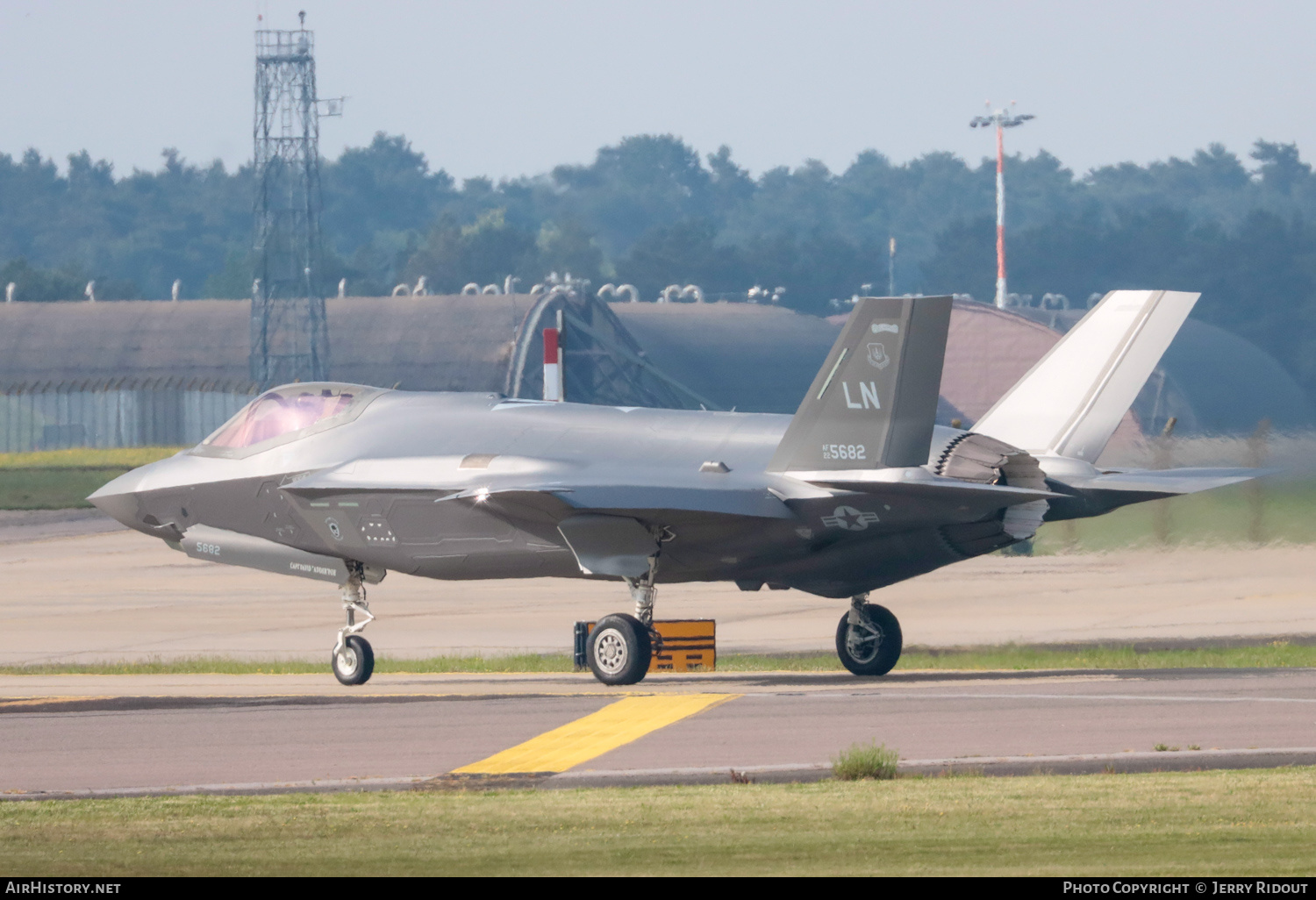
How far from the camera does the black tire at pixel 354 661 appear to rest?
2258cm

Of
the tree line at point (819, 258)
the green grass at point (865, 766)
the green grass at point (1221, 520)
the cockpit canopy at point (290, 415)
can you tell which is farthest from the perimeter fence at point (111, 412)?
the green grass at point (865, 766)

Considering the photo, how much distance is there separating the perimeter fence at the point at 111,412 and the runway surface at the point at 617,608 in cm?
4134

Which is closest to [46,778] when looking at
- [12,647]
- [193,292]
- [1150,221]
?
[12,647]

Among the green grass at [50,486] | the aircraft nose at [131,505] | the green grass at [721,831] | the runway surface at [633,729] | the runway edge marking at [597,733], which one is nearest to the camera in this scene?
the green grass at [721,831]

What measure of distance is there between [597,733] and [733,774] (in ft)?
9.86

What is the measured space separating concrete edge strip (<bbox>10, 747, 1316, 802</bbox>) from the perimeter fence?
238 ft

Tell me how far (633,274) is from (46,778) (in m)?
139

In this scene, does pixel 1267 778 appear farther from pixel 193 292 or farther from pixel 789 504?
pixel 193 292

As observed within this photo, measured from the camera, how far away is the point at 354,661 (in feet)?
74.2

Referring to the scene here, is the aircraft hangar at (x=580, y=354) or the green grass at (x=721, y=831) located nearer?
the green grass at (x=721, y=831)

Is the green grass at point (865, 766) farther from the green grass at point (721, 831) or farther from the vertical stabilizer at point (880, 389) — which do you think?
the vertical stabilizer at point (880, 389)

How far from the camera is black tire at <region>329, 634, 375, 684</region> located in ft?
74.1

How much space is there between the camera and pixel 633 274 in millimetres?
152375

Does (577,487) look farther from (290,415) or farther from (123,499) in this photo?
(123,499)
